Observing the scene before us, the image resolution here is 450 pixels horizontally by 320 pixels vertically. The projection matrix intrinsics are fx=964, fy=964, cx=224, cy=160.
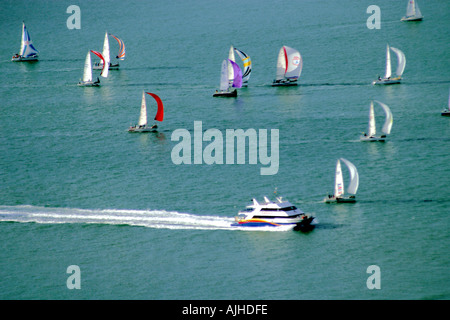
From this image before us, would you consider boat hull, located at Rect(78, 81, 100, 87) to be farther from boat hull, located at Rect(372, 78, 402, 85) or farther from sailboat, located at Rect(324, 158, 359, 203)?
sailboat, located at Rect(324, 158, 359, 203)

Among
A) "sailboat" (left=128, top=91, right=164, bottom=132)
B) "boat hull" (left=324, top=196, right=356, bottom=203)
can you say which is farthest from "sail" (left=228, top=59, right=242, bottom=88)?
"boat hull" (left=324, top=196, right=356, bottom=203)

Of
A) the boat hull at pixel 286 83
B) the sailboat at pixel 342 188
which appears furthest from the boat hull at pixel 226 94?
the sailboat at pixel 342 188

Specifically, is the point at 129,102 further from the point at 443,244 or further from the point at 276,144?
the point at 443,244

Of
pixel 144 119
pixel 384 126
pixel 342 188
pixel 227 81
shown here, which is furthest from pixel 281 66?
pixel 342 188

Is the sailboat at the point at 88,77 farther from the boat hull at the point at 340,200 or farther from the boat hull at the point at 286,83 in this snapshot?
the boat hull at the point at 340,200

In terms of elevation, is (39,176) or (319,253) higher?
(39,176)

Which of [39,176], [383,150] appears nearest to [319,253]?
[383,150]
